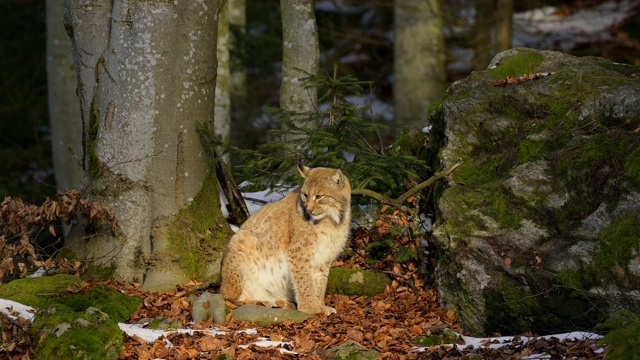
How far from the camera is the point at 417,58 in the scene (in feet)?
60.6

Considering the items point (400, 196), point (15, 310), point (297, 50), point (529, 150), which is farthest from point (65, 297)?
point (297, 50)

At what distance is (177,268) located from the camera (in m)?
8.95

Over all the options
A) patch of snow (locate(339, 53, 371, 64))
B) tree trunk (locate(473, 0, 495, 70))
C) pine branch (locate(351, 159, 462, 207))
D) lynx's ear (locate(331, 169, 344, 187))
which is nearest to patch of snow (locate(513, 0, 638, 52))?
tree trunk (locate(473, 0, 495, 70))

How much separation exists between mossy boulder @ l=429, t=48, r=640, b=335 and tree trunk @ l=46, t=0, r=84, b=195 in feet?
29.6

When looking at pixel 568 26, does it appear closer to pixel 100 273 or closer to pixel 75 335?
pixel 100 273

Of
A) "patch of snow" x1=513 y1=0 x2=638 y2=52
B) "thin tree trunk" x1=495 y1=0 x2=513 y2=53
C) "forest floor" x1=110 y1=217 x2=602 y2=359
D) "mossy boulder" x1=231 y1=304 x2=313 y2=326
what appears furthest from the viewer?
"patch of snow" x1=513 y1=0 x2=638 y2=52

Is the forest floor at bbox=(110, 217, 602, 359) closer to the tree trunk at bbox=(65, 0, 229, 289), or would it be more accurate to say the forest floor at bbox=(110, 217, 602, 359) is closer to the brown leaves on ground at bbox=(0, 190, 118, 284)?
the tree trunk at bbox=(65, 0, 229, 289)

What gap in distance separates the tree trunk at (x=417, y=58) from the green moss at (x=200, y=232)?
9385mm

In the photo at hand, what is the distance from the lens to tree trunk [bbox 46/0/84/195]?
15578 mm

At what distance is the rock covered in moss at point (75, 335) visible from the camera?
21.4ft

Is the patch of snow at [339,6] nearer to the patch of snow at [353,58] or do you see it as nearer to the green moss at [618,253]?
the patch of snow at [353,58]

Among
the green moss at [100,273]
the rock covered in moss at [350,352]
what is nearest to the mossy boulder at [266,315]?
the rock covered in moss at [350,352]

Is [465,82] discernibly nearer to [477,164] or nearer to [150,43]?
[477,164]

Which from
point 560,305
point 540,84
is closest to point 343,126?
point 540,84
